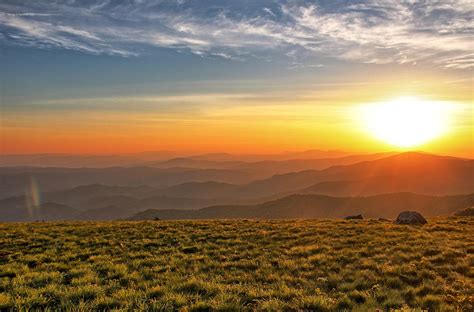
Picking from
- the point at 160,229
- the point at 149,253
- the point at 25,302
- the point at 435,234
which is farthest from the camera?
the point at 160,229

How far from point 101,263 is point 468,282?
50.7 feet

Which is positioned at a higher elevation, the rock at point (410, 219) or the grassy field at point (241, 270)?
the grassy field at point (241, 270)

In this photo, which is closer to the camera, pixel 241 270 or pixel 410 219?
pixel 241 270

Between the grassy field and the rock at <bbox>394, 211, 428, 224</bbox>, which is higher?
the grassy field

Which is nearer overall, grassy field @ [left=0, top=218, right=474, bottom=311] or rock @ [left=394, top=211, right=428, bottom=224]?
grassy field @ [left=0, top=218, right=474, bottom=311]

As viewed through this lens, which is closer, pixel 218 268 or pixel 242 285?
pixel 242 285

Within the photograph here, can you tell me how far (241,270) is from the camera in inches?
558

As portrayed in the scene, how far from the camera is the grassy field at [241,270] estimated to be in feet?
32.8

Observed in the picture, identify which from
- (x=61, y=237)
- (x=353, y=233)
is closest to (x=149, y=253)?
(x=61, y=237)

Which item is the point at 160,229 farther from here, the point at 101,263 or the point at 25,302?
the point at 25,302

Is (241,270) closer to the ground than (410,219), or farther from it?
farther from it

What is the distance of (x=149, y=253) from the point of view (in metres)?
17.6

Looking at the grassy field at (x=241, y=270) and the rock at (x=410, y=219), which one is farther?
the rock at (x=410, y=219)

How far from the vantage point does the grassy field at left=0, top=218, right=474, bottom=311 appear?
1001cm
